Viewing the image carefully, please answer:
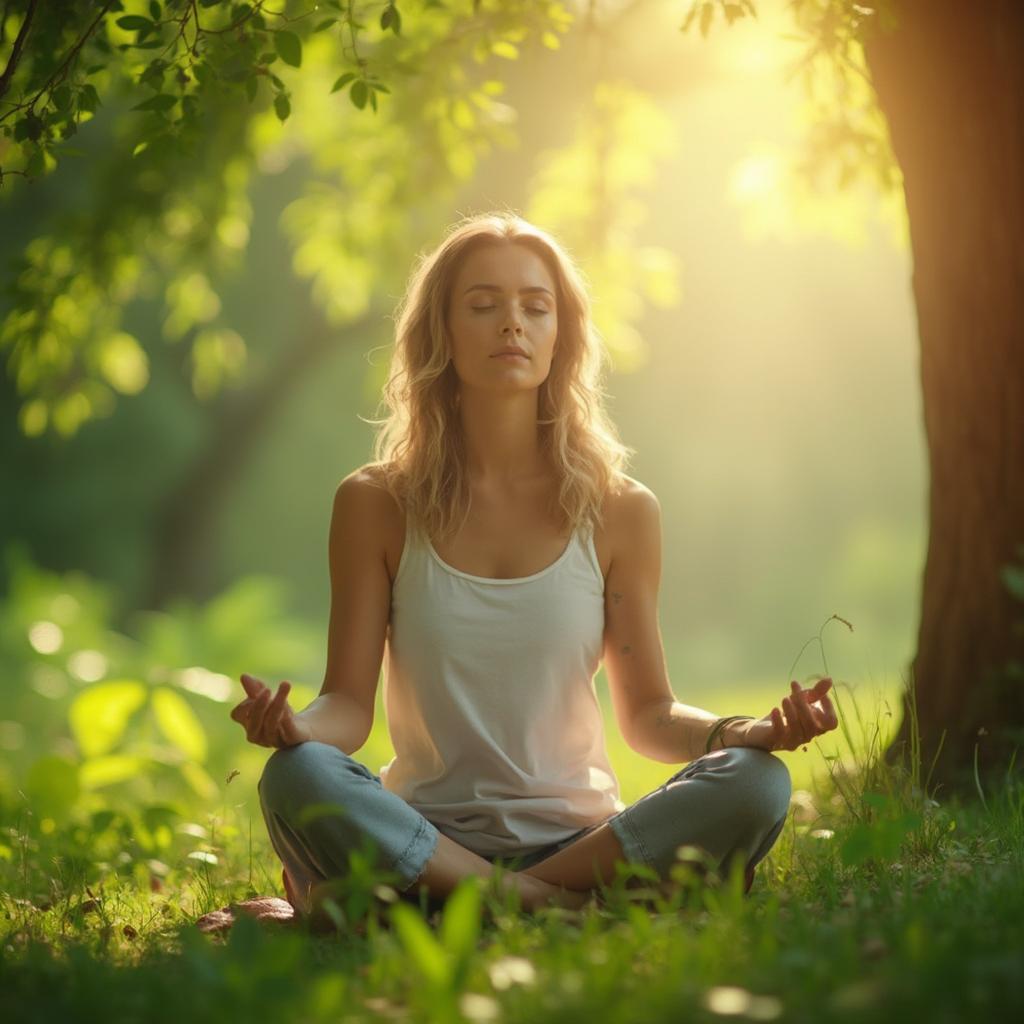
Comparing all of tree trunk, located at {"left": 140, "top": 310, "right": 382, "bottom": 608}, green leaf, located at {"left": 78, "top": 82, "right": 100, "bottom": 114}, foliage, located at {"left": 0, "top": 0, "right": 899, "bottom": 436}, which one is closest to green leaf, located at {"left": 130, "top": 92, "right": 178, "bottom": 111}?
foliage, located at {"left": 0, "top": 0, "right": 899, "bottom": 436}

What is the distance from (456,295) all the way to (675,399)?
75.8 feet

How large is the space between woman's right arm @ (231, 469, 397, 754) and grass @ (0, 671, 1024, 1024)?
46 cm

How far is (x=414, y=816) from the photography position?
9.10 ft

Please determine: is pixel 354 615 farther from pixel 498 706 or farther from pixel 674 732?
pixel 674 732

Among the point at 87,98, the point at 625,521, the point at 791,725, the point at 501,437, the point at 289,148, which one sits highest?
the point at 289,148

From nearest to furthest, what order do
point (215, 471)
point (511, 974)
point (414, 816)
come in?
point (511, 974) → point (414, 816) → point (215, 471)

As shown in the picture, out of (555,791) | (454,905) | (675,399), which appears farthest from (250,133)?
(675,399)

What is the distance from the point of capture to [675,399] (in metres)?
26.2

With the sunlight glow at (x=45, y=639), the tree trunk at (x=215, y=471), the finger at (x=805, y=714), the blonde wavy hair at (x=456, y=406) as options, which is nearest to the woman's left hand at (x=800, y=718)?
the finger at (x=805, y=714)

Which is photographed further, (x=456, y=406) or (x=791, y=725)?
(x=456, y=406)

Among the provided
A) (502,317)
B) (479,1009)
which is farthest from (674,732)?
(479,1009)

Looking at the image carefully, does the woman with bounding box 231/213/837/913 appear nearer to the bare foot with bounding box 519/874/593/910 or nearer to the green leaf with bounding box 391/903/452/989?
the bare foot with bounding box 519/874/593/910

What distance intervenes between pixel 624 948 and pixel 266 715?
0.98 meters

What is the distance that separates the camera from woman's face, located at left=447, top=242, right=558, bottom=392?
10.8ft
